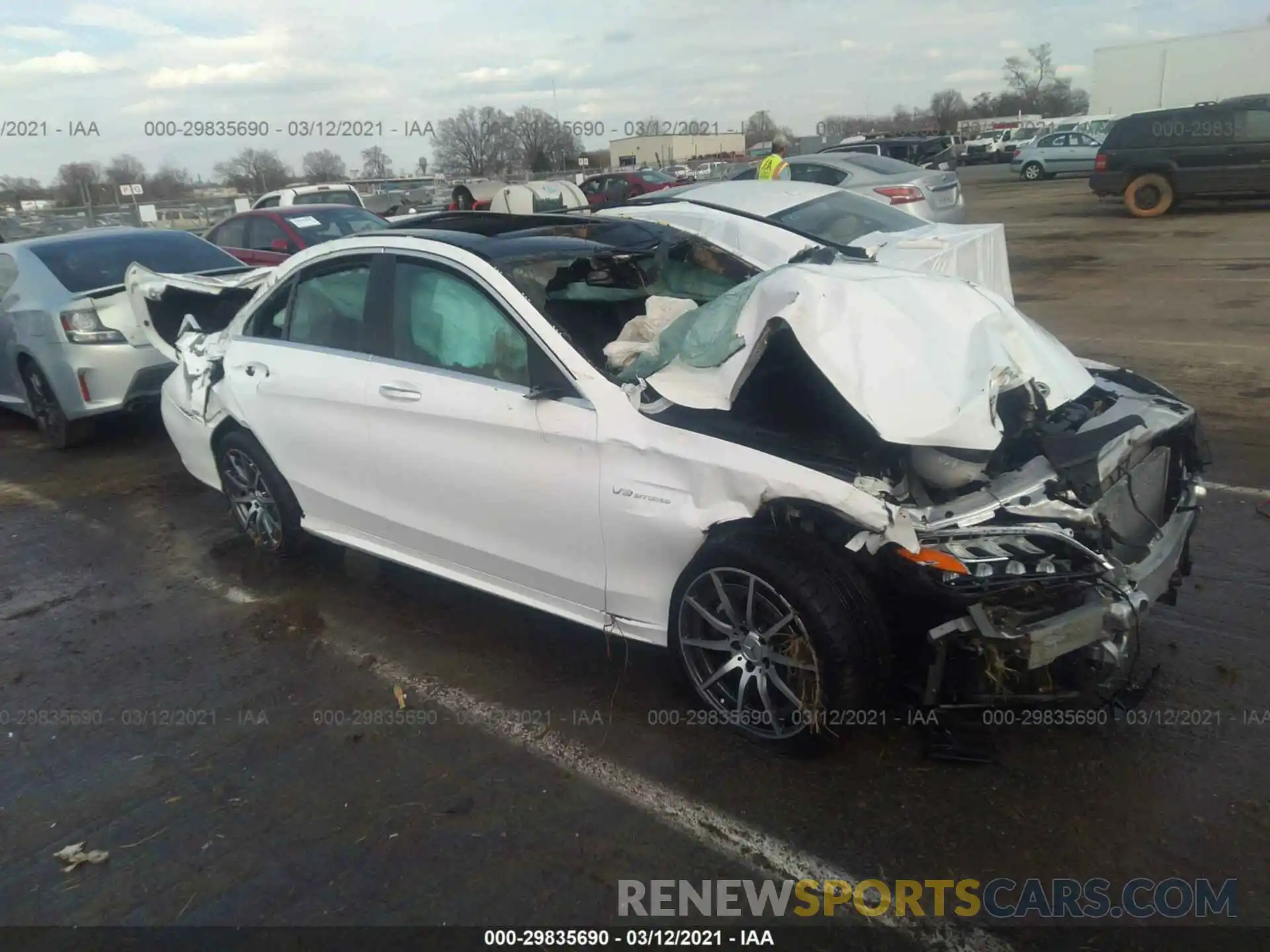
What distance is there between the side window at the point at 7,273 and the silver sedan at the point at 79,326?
0.01m

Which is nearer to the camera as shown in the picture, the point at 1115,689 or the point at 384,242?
the point at 1115,689

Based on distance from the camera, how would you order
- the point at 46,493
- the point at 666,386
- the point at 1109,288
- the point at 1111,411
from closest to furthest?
1. the point at 666,386
2. the point at 1111,411
3. the point at 46,493
4. the point at 1109,288

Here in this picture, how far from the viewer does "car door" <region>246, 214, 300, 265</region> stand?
1127 centimetres

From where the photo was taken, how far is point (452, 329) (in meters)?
4.11

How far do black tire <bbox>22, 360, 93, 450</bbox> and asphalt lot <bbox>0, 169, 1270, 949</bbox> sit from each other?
117 inches

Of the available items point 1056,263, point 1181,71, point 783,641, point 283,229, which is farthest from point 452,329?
point 1181,71

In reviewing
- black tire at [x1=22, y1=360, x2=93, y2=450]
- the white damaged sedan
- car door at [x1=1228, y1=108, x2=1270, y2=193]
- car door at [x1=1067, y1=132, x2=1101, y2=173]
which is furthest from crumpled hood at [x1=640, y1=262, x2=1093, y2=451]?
car door at [x1=1067, y1=132, x2=1101, y2=173]

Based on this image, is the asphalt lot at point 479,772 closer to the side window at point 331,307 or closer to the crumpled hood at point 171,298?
the side window at point 331,307

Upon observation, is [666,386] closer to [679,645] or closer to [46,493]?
[679,645]

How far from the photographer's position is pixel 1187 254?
1369 centimetres

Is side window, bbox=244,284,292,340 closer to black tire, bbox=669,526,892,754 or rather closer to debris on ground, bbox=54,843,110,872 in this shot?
debris on ground, bbox=54,843,110,872

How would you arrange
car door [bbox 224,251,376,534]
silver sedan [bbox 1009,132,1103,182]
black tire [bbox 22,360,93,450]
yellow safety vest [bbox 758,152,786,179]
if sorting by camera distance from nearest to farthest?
1. car door [bbox 224,251,376,534]
2. black tire [bbox 22,360,93,450]
3. yellow safety vest [bbox 758,152,786,179]
4. silver sedan [bbox 1009,132,1103,182]

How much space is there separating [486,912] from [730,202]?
20.8ft

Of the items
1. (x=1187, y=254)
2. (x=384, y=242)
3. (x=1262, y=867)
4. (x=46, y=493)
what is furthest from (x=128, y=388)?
(x=1187, y=254)
